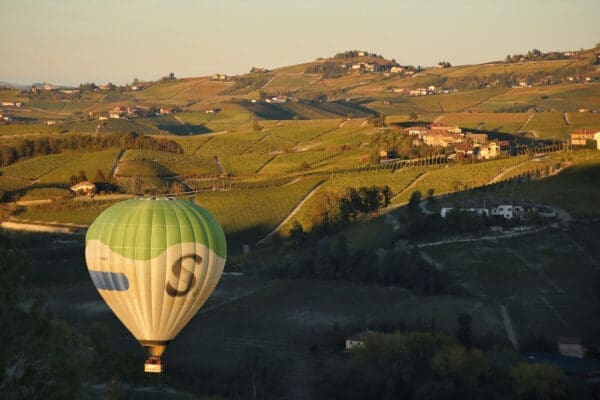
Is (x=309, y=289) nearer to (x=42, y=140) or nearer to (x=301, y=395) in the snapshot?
(x=301, y=395)

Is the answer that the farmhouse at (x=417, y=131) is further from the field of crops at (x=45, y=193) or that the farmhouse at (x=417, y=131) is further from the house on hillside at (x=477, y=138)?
the field of crops at (x=45, y=193)

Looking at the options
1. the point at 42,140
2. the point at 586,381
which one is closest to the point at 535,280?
the point at 586,381

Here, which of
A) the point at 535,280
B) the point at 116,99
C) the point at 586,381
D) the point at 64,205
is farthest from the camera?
the point at 116,99

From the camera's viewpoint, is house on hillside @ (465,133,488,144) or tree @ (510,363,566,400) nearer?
tree @ (510,363,566,400)

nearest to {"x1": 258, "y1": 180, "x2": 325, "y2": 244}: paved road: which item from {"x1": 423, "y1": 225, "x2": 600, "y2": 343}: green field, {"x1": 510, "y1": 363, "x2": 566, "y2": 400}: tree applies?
{"x1": 423, "y1": 225, "x2": 600, "y2": 343}: green field

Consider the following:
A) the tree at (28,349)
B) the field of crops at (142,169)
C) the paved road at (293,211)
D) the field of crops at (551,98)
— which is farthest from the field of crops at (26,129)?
the tree at (28,349)

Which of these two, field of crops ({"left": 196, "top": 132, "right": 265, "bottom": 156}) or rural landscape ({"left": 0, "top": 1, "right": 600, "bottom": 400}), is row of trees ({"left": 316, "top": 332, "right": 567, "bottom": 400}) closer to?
rural landscape ({"left": 0, "top": 1, "right": 600, "bottom": 400})

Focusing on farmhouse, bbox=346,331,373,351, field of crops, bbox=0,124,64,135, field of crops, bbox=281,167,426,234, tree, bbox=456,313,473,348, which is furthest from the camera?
field of crops, bbox=0,124,64,135
